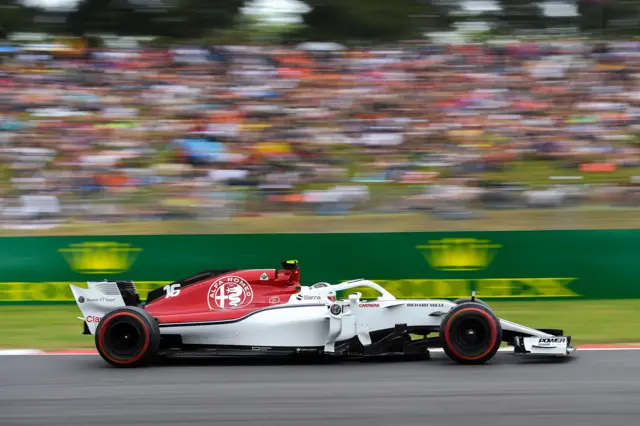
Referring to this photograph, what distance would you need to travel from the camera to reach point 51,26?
19.6 m

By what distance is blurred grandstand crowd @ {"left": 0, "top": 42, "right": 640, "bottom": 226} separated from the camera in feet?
42.0

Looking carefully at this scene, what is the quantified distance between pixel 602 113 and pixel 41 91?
9.66m

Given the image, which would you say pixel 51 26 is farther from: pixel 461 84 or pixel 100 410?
pixel 100 410

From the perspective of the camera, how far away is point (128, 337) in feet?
25.7

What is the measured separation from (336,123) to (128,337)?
753 cm

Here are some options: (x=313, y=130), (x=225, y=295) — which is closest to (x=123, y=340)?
(x=225, y=295)

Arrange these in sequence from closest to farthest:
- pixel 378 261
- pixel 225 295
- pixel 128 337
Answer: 1. pixel 128 337
2. pixel 225 295
3. pixel 378 261

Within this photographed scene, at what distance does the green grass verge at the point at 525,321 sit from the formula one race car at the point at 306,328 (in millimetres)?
1806

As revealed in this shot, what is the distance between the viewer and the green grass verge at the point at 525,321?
956cm

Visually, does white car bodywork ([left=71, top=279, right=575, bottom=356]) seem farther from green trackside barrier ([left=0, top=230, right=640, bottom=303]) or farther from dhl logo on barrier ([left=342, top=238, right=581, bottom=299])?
dhl logo on barrier ([left=342, top=238, right=581, bottom=299])

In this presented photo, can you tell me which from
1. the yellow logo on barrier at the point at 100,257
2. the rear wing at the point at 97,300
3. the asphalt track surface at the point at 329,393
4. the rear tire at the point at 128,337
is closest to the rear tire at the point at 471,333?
the asphalt track surface at the point at 329,393

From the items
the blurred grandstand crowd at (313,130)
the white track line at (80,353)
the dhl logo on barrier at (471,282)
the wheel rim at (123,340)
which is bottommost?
the white track line at (80,353)

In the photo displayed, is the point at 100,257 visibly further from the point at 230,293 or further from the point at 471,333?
the point at 471,333

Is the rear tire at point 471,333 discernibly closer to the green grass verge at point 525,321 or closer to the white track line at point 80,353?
the white track line at point 80,353
